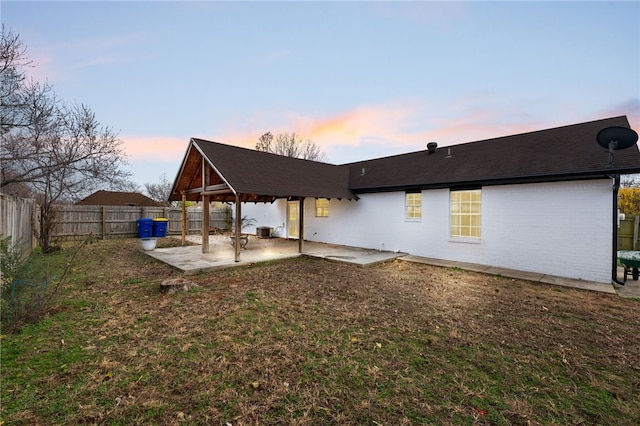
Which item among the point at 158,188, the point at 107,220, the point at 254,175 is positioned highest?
the point at 158,188

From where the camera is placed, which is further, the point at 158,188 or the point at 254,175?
the point at 158,188

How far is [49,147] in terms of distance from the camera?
11.5m

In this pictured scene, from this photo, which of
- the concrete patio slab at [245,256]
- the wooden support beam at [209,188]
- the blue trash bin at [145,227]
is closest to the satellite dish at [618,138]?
the concrete patio slab at [245,256]

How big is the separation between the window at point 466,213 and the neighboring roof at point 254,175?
432 cm

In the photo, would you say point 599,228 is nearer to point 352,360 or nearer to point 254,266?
point 352,360

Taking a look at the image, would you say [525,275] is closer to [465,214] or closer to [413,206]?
[465,214]

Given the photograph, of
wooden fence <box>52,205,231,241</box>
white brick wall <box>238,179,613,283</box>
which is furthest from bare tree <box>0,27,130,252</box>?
white brick wall <box>238,179,613,283</box>

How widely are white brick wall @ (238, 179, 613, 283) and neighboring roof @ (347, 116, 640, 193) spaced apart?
0.42 m

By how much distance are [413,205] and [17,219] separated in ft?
42.0

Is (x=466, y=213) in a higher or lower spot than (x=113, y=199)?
lower

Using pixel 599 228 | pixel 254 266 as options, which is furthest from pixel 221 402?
pixel 599 228

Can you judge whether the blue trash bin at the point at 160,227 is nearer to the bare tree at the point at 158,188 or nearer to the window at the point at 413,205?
the window at the point at 413,205

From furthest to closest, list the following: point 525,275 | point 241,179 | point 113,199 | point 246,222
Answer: point 113,199 < point 246,222 < point 241,179 < point 525,275

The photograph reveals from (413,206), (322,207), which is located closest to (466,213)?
(413,206)
